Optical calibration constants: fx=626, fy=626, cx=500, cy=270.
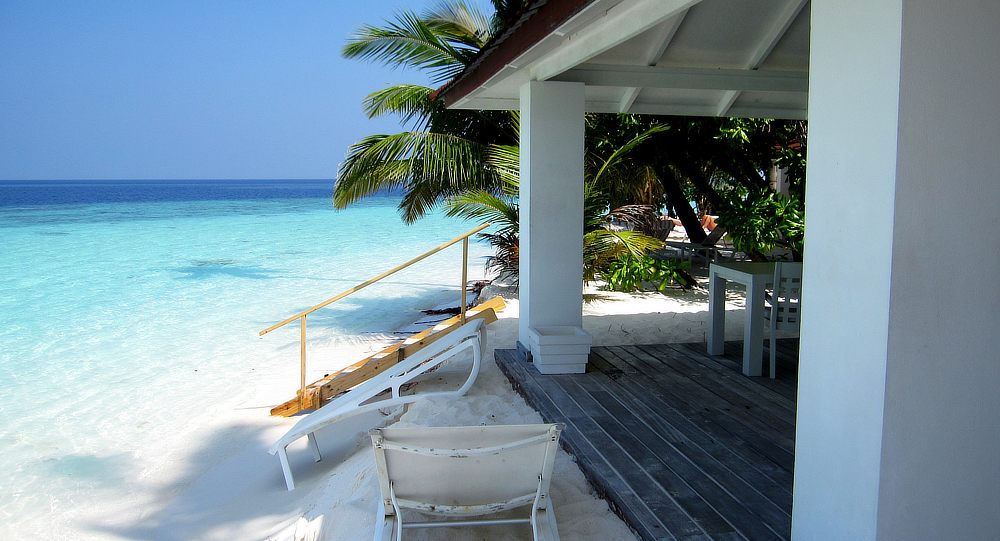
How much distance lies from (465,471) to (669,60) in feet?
11.9

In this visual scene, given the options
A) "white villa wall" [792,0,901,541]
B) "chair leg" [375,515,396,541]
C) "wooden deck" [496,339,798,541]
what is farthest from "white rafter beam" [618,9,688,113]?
"chair leg" [375,515,396,541]

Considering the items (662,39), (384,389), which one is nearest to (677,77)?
(662,39)

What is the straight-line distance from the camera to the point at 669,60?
479 cm

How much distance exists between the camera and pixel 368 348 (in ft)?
32.3

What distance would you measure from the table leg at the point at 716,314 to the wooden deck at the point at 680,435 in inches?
5.1

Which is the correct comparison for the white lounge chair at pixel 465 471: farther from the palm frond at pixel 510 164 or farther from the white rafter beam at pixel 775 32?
the palm frond at pixel 510 164

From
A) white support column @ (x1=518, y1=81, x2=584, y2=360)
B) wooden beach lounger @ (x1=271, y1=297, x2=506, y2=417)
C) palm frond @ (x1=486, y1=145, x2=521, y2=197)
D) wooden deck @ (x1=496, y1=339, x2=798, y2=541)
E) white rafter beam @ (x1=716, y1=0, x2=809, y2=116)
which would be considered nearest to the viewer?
wooden deck @ (x1=496, y1=339, x2=798, y2=541)

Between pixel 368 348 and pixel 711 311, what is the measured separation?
19.8 ft

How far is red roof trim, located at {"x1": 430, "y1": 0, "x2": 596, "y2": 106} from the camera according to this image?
9.82ft

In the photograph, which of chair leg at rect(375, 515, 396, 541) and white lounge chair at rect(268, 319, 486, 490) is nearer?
chair leg at rect(375, 515, 396, 541)

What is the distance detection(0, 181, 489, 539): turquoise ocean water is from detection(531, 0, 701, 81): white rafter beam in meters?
5.30

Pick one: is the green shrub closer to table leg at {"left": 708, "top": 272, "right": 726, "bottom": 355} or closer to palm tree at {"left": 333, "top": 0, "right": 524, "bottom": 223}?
palm tree at {"left": 333, "top": 0, "right": 524, "bottom": 223}

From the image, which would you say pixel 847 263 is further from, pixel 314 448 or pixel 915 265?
pixel 314 448

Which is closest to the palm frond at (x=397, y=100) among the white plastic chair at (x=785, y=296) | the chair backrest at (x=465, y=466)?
the white plastic chair at (x=785, y=296)
